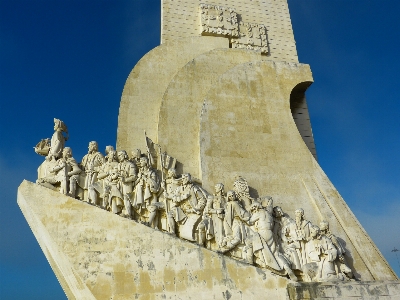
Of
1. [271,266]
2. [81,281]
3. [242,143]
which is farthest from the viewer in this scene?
[242,143]

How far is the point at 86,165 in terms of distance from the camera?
782 centimetres

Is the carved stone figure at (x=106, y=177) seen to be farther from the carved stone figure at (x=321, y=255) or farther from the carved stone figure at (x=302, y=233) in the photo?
the carved stone figure at (x=321, y=255)

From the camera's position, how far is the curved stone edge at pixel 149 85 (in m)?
9.19

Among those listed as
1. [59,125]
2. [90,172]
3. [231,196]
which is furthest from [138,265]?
[59,125]

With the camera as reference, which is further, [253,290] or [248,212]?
[248,212]

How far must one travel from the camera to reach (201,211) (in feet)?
23.1

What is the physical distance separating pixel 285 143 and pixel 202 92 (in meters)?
2.39

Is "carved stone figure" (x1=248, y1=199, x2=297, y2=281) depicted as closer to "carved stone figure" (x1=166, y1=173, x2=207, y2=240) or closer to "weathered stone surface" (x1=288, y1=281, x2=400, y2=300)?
"weathered stone surface" (x1=288, y1=281, x2=400, y2=300)

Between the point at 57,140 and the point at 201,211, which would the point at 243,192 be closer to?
the point at 201,211

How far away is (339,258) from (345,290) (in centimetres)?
91

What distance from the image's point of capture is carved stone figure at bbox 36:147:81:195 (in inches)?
284

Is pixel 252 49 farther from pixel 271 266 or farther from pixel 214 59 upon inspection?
pixel 271 266

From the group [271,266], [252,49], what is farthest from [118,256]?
[252,49]

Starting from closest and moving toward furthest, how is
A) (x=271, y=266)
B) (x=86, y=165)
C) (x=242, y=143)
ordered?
(x=271, y=266) < (x=86, y=165) < (x=242, y=143)
